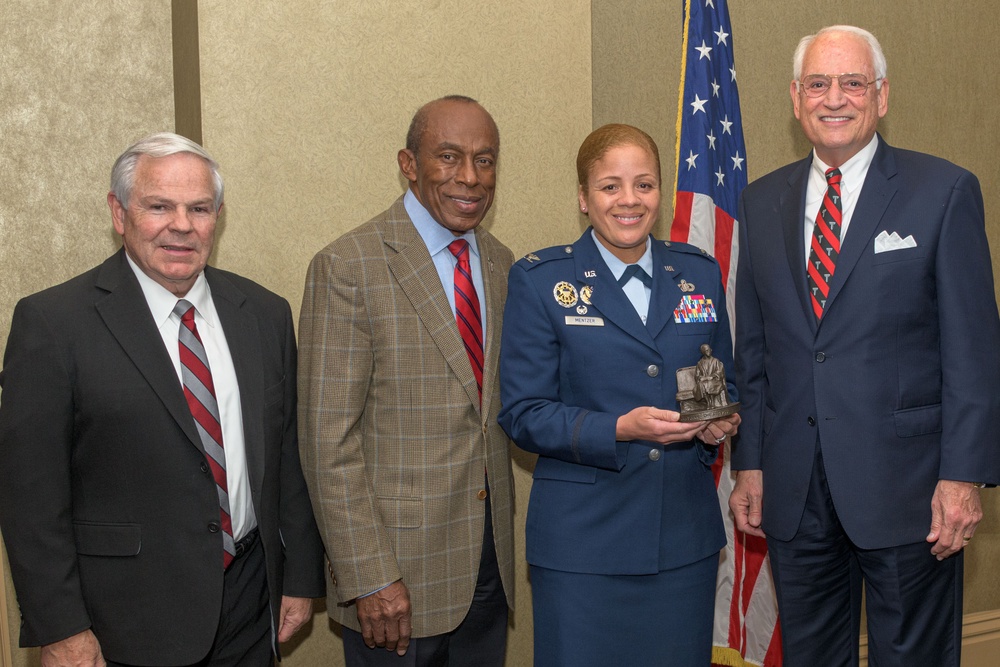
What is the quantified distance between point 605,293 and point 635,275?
115 mm

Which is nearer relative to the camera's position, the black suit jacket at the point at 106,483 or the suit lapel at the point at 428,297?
the black suit jacket at the point at 106,483

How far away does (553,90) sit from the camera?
350cm

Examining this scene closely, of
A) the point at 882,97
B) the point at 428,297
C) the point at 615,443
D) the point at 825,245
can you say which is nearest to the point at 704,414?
the point at 615,443

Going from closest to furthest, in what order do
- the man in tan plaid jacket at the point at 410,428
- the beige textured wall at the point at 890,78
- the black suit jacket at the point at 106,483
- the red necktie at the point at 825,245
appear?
the black suit jacket at the point at 106,483
the man in tan plaid jacket at the point at 410,428
the red necktie at the point at 825,245
the beige textured wall at the point at 890,78

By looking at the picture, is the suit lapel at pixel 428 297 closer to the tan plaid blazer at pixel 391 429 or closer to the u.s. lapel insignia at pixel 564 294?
the tan plaid blazer at pixel 391 429

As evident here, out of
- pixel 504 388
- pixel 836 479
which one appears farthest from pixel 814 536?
pixel 504 388

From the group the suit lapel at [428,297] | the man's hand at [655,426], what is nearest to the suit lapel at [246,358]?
the suit lapel at [428,297]

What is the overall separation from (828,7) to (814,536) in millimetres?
2685

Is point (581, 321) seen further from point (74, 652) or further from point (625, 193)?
point (74, 652)

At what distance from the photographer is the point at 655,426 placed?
206 centimetres

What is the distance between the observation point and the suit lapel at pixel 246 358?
7.07 ft

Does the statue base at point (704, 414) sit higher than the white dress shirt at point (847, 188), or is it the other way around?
the white dress shirt at point (847, 188)

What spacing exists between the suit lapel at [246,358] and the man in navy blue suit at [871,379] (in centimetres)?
139

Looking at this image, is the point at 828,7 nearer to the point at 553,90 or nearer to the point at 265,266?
the point at 553,90
